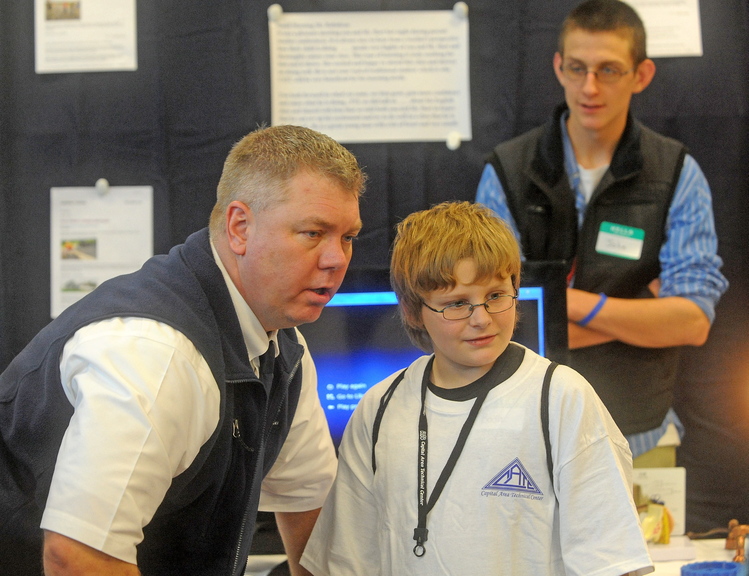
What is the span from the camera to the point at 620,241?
241 cm

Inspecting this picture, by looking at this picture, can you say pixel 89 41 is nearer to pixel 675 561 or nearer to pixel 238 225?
pixel 238 225

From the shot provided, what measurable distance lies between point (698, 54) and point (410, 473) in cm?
203

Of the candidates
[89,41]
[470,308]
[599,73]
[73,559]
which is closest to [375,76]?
[599,73]

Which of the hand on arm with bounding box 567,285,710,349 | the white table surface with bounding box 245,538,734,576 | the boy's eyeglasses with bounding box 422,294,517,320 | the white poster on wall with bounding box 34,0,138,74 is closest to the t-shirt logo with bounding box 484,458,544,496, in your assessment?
the boy's eyeglasses with bounding box 422,294,517,320

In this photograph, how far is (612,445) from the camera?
1.21 m

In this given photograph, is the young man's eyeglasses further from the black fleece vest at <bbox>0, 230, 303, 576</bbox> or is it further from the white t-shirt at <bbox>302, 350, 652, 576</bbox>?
the black fleece vest at <bbox>0, 230, 303, 576</bbox>

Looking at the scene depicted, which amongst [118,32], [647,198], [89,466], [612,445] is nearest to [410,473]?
[612,445]

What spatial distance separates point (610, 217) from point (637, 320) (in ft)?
1.12

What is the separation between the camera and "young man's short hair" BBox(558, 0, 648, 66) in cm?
229

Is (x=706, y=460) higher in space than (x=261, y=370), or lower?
lower

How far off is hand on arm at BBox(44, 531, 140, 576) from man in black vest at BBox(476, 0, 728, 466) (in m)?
1.64

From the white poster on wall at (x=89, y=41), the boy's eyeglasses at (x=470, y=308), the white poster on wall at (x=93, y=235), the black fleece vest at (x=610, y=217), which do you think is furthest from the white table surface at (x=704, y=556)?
the white poster on wall at (x=89, y=41)

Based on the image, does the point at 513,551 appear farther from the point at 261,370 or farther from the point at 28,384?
the point at 28,384

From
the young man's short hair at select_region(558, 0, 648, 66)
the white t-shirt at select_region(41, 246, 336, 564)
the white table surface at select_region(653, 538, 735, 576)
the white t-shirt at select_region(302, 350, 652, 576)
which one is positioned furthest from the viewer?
the young man's short hair at select_region(558, 0, 648, 66)
